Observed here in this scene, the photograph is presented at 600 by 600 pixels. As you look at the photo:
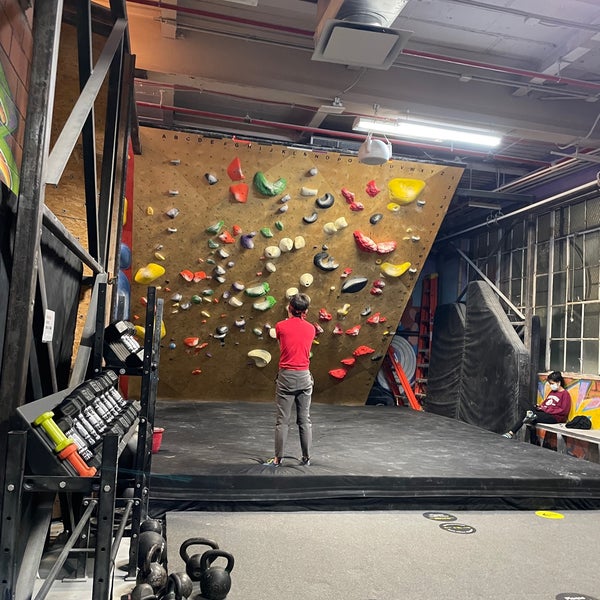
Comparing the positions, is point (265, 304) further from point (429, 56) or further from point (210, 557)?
point (210, 557)

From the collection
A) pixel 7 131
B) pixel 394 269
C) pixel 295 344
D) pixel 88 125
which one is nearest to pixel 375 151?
pixel 295 344

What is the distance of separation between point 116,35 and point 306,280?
416 cm

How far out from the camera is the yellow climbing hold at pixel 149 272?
645 cm

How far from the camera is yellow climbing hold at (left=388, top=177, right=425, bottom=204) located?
254 inches

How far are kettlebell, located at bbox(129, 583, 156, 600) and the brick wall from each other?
5.90ft

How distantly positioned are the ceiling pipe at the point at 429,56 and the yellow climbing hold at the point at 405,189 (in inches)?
65.8

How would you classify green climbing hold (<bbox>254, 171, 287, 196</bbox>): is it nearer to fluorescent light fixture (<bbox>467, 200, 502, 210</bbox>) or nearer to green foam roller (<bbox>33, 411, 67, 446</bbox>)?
fluorescent light fixture (<bbox>467, 200, 502, 210</bbox>)

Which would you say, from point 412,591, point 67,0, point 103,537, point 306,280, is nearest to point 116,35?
point 67,0

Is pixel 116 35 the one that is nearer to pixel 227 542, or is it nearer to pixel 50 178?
pixel 50 178

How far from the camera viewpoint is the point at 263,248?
21.6 ft

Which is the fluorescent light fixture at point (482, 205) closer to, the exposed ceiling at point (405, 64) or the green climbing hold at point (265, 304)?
the exposed ceiling at point (405, 64)

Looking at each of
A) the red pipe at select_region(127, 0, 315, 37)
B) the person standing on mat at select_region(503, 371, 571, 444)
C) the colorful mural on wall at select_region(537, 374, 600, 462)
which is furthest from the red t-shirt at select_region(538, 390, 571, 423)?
the red pipe at select_region(127, 0, 315, 37)

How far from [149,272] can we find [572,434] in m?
4.73

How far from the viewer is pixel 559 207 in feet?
23.7
